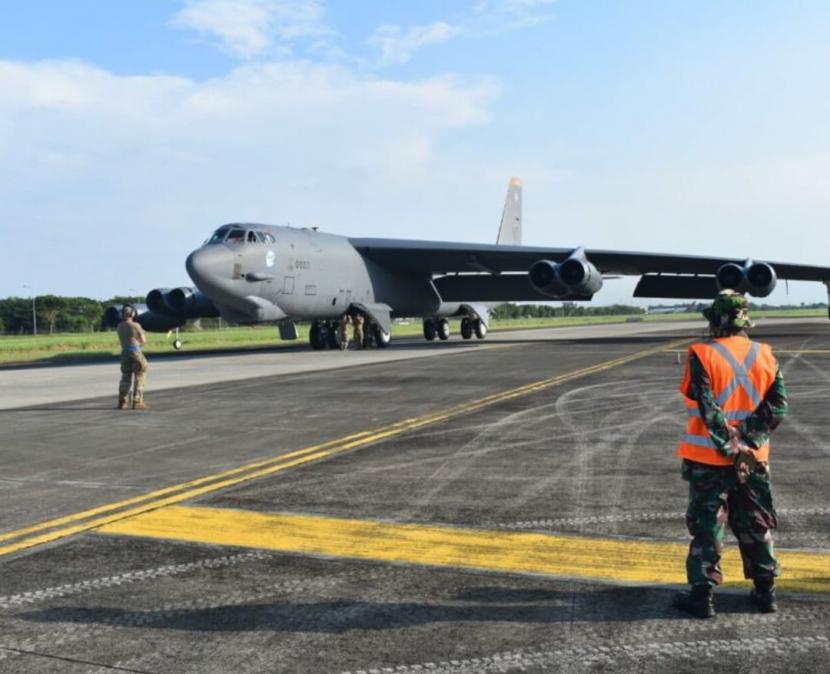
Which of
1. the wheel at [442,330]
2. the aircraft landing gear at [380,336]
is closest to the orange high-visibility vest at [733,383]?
the aircraft landing gear at [380,336]

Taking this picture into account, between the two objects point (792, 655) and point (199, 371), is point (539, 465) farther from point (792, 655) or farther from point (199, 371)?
point (199, 371)

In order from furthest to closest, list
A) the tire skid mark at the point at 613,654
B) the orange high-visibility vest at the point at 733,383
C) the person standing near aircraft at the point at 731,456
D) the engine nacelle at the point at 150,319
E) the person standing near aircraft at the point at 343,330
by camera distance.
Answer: the person standing near aircraft at the point at 343,330 → the engine nacelle at the point at 150,319 → the orange high-visibility vest at the point at 733,383 → the person standing near aircraft at the point at 731,456 → the tire skid mark at the point at 613,654

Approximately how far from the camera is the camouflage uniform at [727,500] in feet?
13.7

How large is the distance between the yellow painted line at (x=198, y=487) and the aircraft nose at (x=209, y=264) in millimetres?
12637

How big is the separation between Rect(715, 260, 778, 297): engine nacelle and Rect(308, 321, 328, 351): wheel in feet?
48.7

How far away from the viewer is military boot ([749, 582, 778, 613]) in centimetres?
411

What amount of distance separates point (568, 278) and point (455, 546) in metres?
22.5

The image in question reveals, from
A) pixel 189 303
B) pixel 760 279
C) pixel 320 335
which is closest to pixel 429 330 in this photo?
pixel 320 335

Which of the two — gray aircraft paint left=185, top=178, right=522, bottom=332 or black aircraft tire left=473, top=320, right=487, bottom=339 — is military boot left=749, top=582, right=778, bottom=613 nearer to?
gray aircraft paint left=185, top=178, right=522, bottom=332

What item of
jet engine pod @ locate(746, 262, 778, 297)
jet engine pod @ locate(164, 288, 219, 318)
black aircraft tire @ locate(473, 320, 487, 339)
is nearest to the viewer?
jet engine pod @ locate(746, 262, 778, 297)

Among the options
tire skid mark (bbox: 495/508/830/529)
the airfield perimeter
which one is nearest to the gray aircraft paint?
the airfield perimeter

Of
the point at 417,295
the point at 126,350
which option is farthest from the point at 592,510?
the point at 417,295

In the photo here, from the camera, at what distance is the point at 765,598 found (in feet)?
13.5

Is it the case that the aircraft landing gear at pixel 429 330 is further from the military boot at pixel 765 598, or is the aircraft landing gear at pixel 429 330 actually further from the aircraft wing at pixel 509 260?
the military boot at pixel 765 598
